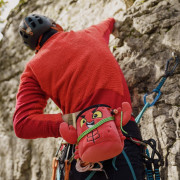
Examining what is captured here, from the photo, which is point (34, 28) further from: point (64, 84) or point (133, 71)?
point (133, 71)

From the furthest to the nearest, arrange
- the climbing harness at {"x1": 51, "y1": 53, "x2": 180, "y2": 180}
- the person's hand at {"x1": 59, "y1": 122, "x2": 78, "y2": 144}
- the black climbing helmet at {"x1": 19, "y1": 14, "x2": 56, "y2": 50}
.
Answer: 1. the black climbing helmet at {"x1": 19, "y1": 14, "x2": 56, "y2": 50}
2. the climbing harness at {"x1": 51, "y1": 53, "x2": 180, "y2": 180}
3. the person's hand at {"x1": 59, "y1": 122, "x2": 78, "y2": 144}

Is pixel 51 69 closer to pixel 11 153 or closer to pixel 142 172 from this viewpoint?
pixel 142 172

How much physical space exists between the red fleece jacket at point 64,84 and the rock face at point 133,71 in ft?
2.17

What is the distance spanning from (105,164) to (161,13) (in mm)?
1943

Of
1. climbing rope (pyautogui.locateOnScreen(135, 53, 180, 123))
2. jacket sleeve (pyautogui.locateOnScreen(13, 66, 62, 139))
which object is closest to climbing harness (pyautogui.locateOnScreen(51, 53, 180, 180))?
climbing rope (pyautogui.locateOnScreen(135, 53, 180, 123))

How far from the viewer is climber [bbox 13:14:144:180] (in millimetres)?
1714

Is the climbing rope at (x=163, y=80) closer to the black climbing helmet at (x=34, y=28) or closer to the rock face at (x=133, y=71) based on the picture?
the rock face at (x=133, y=71)

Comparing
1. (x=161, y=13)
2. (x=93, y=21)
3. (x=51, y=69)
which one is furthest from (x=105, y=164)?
(x=93, y=21)

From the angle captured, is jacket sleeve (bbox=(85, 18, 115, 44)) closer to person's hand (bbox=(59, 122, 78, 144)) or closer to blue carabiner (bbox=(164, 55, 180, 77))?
blue carabiner (bbox=(164, 55, 180, 77))

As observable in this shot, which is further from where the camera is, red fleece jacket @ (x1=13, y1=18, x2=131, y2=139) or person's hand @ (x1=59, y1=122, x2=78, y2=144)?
red fleece jacket @ (x1=13, y1=18, x2=131, y2=139)

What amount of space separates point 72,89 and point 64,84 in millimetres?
81

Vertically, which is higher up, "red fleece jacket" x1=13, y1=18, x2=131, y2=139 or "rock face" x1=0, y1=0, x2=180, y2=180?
"red fleece jacket" x1=13, y1=18, x2=131, y2=139

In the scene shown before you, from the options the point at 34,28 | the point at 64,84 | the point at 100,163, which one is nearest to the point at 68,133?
the point at 100,163

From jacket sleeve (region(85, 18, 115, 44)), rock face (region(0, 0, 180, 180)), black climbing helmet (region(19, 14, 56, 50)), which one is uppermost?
black climbing helmet (region(19, 14, 56, 50))
